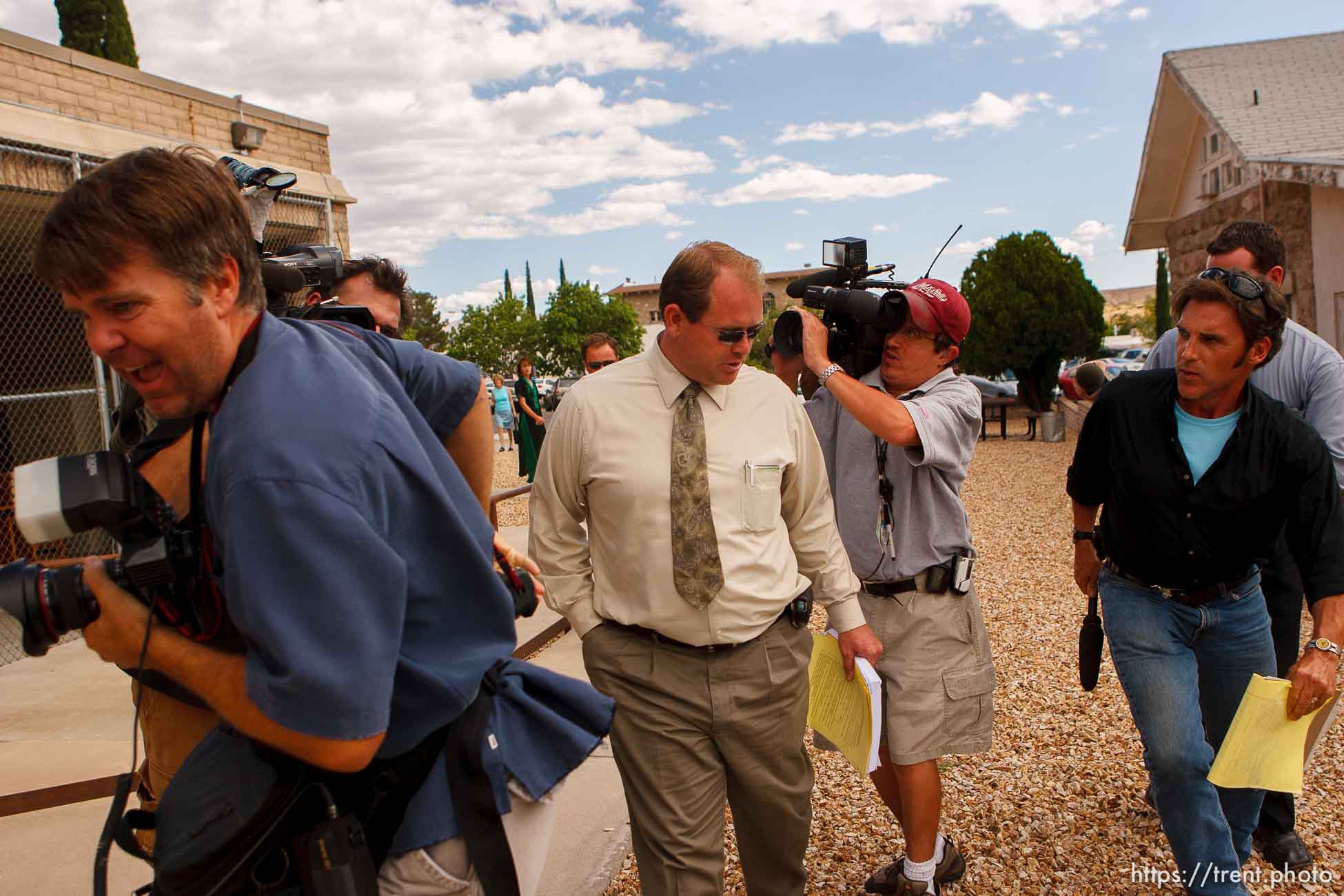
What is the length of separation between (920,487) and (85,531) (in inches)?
98.7

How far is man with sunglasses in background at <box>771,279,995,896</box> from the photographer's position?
3211 mm

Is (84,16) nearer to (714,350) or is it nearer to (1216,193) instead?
(1216,193)

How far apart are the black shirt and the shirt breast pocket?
1.16 m

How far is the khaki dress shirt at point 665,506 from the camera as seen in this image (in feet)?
8.98

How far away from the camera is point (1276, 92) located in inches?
505

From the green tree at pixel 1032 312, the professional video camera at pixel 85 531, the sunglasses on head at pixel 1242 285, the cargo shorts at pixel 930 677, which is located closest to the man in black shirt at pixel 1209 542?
the sunglasses on head at pixel 1242 285

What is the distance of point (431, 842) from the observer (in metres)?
1.56

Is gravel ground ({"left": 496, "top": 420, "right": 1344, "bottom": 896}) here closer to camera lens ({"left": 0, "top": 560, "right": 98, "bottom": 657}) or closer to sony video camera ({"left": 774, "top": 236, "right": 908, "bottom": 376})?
sony video camera ({"left": 774, "top": 236, "right": 908, "bottom": 376})

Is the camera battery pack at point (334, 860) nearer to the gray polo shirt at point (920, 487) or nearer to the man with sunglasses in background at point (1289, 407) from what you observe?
the gray polo shirt at point (920, 487)

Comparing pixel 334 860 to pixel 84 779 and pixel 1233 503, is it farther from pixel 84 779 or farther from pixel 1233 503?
pixel 84 779

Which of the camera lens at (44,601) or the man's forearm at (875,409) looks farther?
the man's forearm at (875,409)

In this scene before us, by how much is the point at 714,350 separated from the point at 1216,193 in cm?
1318

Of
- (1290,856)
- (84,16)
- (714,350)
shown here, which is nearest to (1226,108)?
(1290,856)

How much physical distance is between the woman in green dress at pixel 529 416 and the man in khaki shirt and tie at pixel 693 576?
36.3 ft
